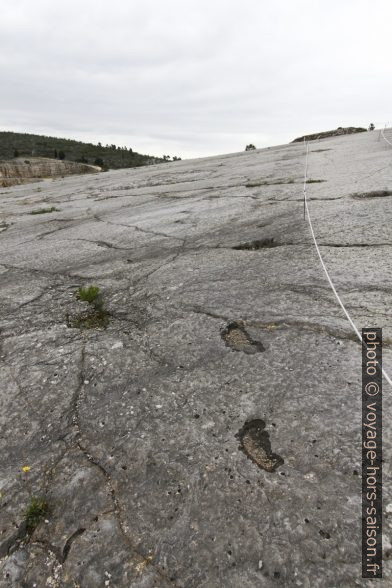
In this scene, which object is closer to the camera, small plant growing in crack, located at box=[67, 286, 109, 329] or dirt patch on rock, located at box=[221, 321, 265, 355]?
dirt patch on rock, located at box=[221, 321, 265, 355]

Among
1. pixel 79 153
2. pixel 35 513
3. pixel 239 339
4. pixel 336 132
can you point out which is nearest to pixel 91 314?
pixel 239 339

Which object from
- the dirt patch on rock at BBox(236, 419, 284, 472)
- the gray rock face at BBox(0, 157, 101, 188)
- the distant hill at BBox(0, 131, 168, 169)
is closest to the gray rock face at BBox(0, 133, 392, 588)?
the dirt patch on rock at BBox(236, 419, 284, 472)

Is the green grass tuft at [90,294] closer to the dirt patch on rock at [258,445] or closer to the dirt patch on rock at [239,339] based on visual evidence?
the dirt patch on rock at [239,339]

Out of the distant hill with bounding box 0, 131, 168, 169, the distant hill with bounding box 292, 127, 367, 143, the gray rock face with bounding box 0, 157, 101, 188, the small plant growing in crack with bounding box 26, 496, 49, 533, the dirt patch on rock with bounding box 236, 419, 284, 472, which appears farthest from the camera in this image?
the distant hill with bounding box 0, 131, 168, 169

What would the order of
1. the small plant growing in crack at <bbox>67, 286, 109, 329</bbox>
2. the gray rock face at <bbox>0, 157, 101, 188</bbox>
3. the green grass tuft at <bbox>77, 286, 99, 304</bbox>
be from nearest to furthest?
the small plant growing in crack at <bbox>67, 286, 109, 329</bbox>, the green grass tuft at <bbox>77, 286, 99, 304</bbox>, the gray rock face at <bbox>0, 157, 101, 188</bbox>

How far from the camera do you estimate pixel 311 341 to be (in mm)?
2508

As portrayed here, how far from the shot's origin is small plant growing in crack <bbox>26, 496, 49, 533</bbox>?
163cm

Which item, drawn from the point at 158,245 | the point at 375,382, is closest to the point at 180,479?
the point at 375,382

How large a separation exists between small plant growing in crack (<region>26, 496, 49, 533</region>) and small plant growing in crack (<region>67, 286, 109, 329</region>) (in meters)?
1.61

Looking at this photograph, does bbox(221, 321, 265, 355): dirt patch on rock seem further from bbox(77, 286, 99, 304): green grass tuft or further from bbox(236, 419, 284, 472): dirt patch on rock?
bbox(77, 286, 99, 304): green grass tuft

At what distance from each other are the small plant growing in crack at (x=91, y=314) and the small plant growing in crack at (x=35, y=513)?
161 cm

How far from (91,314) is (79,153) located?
35.9m

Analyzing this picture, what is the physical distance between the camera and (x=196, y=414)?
6.78 ft

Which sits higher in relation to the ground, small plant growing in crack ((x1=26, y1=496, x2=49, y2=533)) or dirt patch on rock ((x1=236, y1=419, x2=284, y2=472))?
dirt patch on rock ((x1=236, y1=419, x2=284, y2=472))
